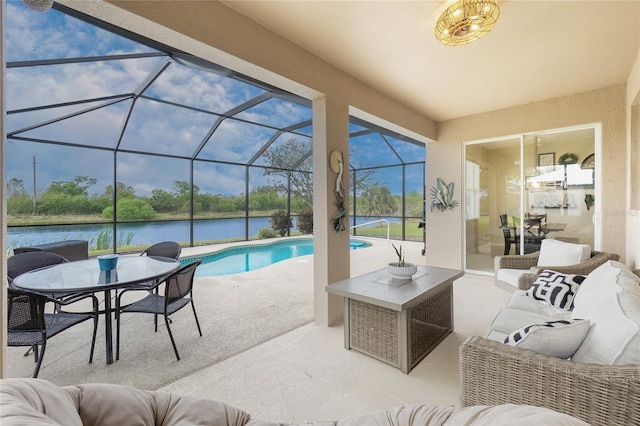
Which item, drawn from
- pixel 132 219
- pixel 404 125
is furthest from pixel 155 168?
pixel 404 125

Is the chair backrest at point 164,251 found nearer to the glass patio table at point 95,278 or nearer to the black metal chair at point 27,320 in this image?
the glass patio table at point 95,278

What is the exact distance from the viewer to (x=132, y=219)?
680 centimetres

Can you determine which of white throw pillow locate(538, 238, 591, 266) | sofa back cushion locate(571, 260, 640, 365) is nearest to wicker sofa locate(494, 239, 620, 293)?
white throw pillow locate(538, 238, 591, 266)

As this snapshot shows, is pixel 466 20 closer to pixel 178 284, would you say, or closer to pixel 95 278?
pixel 178 284

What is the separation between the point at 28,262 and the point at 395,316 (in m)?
3.58

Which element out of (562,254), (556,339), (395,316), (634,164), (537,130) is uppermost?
(537,130)

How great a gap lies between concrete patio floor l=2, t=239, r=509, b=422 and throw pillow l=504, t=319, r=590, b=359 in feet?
2.57

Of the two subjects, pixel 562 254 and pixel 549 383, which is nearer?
pixel 549 383

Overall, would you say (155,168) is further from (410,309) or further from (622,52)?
(622,52)

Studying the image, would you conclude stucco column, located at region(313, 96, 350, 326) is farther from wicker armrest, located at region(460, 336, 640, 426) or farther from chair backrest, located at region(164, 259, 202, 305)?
wicker armrest, located at region(460, 336, 640, 426)

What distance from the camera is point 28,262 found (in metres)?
2.67

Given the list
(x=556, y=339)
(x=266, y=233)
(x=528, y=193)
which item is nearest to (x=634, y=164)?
(x=528, y=193)

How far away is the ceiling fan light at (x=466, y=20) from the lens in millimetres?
1935

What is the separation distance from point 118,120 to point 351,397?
22.8 ft
